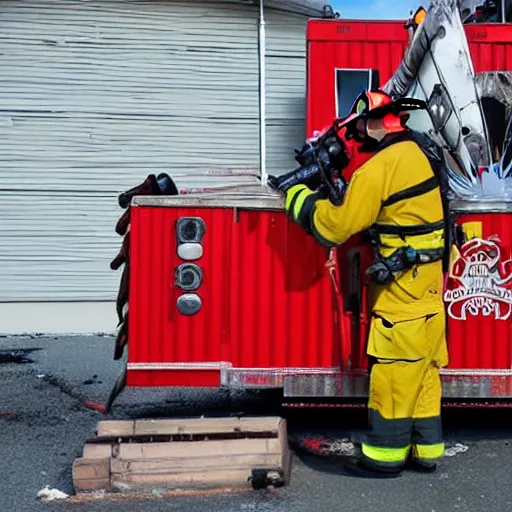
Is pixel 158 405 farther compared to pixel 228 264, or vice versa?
pixel 158 405

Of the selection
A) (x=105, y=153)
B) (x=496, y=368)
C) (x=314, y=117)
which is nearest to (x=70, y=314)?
(x=105, y=153)

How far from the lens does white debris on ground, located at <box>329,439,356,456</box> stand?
503 cm

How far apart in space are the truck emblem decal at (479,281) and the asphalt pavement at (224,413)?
0.96 m

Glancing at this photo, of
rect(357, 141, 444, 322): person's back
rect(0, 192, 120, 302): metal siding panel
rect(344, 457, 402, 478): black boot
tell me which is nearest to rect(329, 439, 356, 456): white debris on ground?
rect(344, 457, 402, 478): black boot

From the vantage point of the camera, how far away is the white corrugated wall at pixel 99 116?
33.7 feet

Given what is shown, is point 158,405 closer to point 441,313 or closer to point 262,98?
point 441,313

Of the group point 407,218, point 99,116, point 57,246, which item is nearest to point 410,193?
point 407,218

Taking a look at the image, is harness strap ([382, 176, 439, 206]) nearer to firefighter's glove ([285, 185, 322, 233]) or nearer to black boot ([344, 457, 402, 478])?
firefighter's glove ([285, 185, 322, 233])

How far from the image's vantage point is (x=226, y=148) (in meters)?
10.5

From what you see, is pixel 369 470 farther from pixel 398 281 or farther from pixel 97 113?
pixel 97 113

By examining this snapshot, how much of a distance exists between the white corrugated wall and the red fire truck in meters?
5.59

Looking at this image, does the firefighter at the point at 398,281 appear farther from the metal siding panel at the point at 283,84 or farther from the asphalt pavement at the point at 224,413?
the metal siding panel at the point at 283,84

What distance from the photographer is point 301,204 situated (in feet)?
14.6

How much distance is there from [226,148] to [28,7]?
10.3ft
